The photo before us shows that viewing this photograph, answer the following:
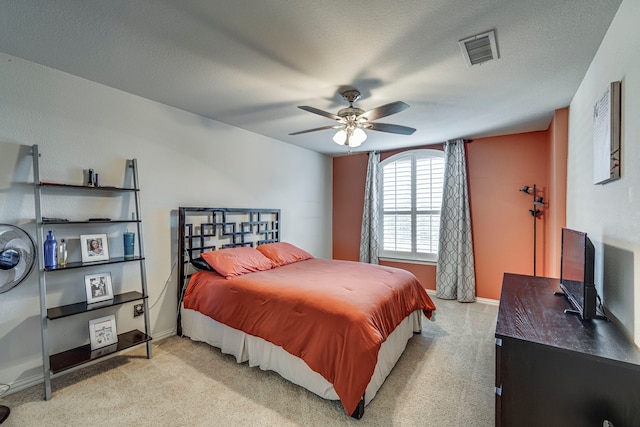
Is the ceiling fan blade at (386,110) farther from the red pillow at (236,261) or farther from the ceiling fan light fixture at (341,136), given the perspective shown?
the red pillow at (236,261)

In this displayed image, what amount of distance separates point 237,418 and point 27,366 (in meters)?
1.81

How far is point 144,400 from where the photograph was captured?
2096mm

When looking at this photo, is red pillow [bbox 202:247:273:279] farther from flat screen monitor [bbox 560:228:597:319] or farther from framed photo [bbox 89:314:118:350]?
flat screen monitor [bbox 560:228:597:319]

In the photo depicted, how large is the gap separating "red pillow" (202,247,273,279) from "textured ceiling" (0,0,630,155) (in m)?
1.65

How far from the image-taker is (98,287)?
254 centimetres

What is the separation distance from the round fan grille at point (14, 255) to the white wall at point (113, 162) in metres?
0.07

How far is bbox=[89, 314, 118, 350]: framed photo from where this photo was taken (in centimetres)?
Answer: 246

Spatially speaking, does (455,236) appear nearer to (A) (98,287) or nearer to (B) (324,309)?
(B) (324,309)

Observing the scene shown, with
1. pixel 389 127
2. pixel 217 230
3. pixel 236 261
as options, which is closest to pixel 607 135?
pixel 389 127

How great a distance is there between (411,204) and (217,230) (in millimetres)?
3257

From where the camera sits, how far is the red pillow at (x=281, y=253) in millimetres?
3703

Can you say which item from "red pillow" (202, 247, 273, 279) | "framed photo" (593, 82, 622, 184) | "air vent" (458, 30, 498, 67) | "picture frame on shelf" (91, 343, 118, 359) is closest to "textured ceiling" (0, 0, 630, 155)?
"air vent" (458, 30, 498, 67)

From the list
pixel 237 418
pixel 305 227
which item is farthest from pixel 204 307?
pixel 305 227

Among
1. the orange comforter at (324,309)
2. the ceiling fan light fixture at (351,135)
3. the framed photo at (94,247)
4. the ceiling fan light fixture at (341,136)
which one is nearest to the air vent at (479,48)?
the ceiling fan light fixture at (351,135)
